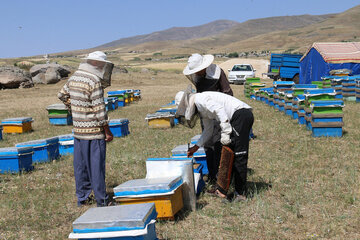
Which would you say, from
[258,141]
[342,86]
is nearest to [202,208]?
[258,141]

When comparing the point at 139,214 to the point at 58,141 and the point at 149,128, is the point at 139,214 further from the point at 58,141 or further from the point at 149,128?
the point at 149,128

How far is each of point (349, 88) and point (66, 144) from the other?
1266 centimetres

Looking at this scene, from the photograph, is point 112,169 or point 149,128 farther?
point 149,128

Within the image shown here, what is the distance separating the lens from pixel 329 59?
19.7 m

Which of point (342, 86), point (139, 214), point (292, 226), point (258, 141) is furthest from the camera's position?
point (342, 86)

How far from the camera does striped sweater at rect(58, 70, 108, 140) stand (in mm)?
4965

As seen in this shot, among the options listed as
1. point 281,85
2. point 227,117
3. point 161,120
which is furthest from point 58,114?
point 227,117

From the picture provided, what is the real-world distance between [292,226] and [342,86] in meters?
13.6

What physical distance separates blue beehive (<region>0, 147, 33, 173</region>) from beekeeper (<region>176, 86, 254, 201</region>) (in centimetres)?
387

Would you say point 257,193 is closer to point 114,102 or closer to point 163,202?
point 163,202

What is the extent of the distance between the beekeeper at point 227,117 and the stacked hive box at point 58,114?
918cm

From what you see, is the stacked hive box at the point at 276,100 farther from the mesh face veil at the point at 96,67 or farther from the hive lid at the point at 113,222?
the hive lid at the point at 113,222

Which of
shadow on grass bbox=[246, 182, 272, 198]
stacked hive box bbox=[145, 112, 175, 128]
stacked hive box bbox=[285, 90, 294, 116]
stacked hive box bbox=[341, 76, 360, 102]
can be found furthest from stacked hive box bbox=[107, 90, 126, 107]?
shadow on grass bbox=[246, 182, 272, 198]

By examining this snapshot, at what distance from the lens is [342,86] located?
16.3 meters
